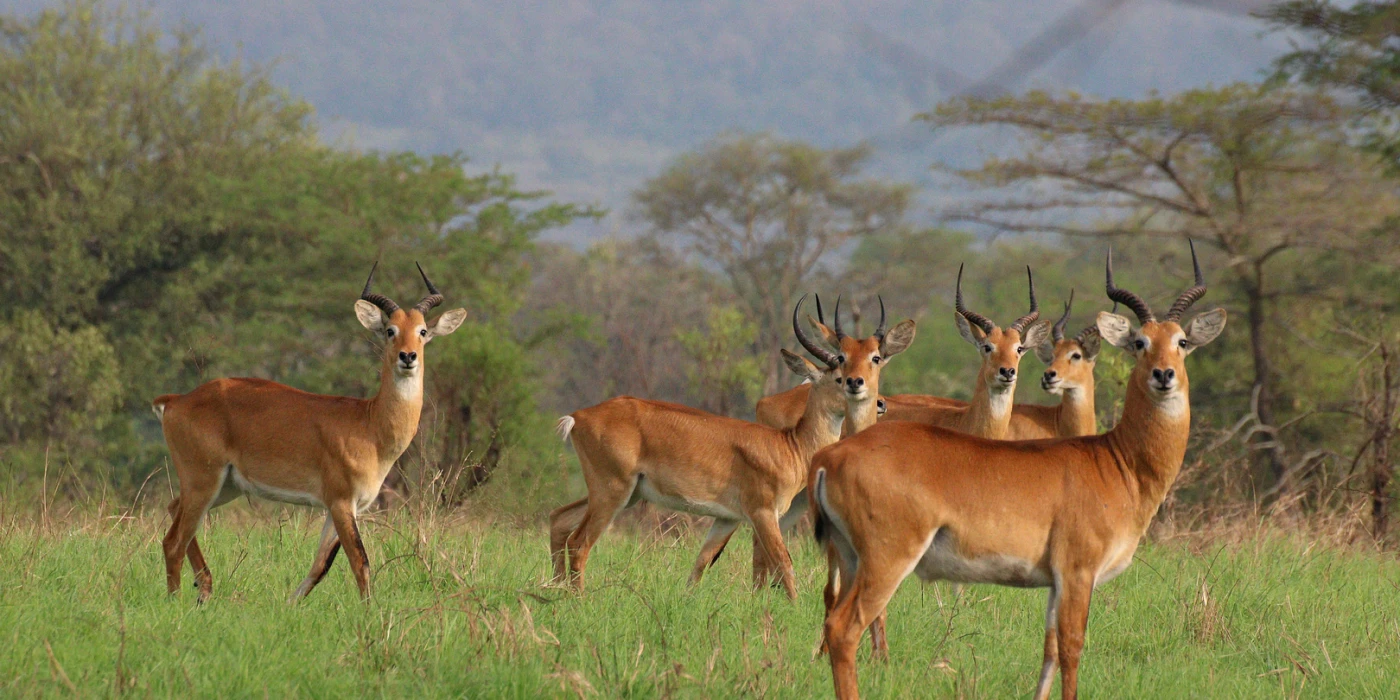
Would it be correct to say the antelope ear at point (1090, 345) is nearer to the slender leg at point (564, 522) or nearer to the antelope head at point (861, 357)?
the antelope head at point (861, 357)

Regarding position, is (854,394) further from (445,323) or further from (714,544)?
(445,323)

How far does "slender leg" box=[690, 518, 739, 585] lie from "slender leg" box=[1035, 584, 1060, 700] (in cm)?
289

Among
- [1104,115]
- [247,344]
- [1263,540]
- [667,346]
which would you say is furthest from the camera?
[667,346]

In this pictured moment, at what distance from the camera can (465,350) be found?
61.6 ft

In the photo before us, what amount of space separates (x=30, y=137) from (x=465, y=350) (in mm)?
10401

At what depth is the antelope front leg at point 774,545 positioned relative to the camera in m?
7.57

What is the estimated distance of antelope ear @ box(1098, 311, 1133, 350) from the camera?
6414mm

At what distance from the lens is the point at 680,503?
841cm

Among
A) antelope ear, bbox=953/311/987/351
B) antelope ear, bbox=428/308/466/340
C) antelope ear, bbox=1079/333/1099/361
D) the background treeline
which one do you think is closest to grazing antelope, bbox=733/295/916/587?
antelope ear, bbox=953/311/987/351

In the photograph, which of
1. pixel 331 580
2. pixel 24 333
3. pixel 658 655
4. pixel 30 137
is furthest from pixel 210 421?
pixel 30 137

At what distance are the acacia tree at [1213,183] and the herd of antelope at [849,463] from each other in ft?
36.4

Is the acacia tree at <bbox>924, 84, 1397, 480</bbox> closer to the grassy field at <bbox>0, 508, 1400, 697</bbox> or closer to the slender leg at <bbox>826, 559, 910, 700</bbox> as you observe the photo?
the grassy field at <bbox>0, 508, 1400, 697</bbox>

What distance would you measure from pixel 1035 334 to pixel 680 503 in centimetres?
299

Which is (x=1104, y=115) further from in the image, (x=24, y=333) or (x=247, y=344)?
(x=24, y=333)
